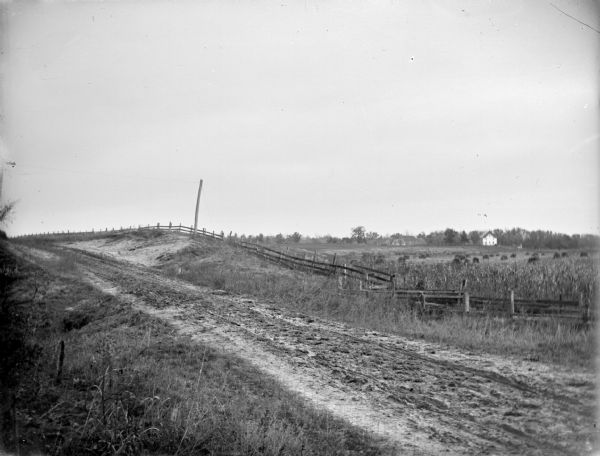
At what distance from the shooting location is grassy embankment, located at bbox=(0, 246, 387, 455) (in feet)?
15.6

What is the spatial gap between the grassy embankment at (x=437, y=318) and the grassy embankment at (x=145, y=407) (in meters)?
4.70

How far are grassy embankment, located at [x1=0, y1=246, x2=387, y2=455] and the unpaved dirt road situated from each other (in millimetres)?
594

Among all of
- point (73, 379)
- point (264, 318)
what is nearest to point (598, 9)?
point (73, 379)

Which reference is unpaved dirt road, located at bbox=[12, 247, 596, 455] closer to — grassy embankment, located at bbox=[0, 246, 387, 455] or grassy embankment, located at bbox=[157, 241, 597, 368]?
grassy embankment, located at bbox=[0, 246, 387, 455]

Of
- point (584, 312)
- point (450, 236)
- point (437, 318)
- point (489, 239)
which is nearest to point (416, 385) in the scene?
point (584, 312)

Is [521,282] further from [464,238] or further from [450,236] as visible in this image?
[450,236]

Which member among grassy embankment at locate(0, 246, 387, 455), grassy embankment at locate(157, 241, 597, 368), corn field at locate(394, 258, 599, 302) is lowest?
grassy embankment at locate(0, 246, 387, 455)

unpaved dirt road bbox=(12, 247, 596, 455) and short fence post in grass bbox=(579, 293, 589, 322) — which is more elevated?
short fence post in grass bbox=(579, 293, 589, 322)

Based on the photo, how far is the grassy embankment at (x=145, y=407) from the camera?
476cm

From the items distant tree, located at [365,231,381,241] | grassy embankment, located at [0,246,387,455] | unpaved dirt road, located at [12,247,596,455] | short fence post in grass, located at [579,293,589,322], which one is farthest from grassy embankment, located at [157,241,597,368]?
distant tree, located at [365,231,381,241]

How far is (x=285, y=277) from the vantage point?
2081 centimetres

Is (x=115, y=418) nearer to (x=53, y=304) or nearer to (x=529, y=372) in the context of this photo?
(x=529, y=372)

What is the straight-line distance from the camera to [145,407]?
563 centimetres

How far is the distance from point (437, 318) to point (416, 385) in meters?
6.43
